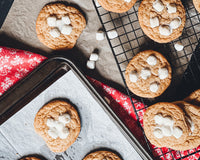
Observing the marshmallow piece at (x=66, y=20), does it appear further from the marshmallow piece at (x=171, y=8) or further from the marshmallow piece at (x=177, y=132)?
the marshmallow piece at (x=177, y=132)

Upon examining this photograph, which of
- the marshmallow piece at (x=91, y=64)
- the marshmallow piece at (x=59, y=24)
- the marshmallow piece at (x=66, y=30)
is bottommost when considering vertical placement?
the marshmallow piece at (x=91, y=64)

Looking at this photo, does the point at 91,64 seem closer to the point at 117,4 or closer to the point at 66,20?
the point at 66,20

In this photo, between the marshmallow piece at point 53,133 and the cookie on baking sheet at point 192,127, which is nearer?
the cookie on baking sheet at point 192,127

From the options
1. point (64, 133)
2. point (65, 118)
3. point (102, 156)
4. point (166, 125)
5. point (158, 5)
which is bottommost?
point (102, 156)

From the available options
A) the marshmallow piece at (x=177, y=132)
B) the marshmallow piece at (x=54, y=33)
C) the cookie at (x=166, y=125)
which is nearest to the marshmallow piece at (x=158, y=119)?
the cookie at (x=166, y=125)

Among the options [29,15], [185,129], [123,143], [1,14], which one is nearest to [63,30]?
[29,15]

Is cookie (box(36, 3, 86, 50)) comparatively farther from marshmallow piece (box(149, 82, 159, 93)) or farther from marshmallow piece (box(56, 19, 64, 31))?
marshmallow piece (box(149, 82, 159, 93))

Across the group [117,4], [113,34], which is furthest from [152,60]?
[117,4]
